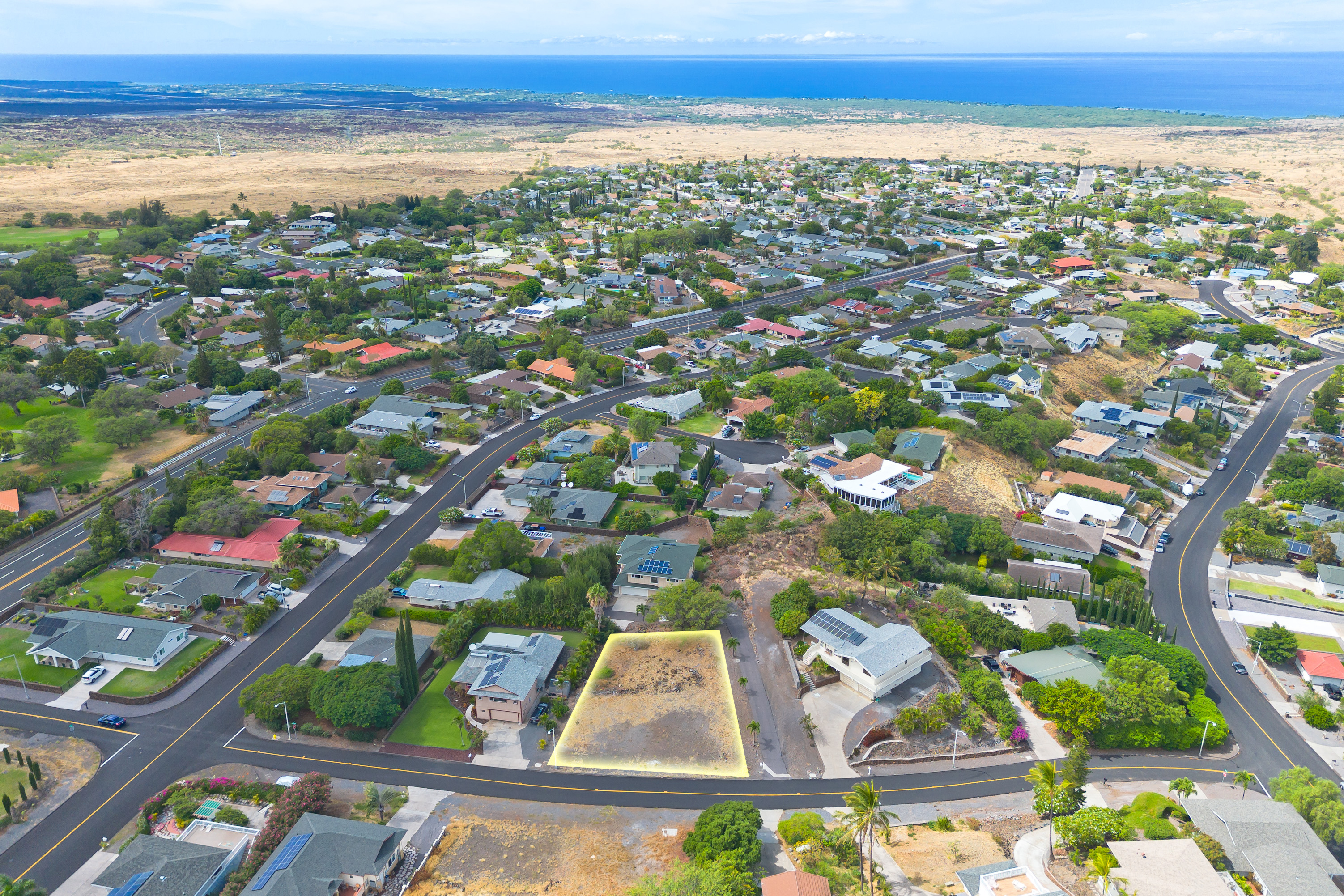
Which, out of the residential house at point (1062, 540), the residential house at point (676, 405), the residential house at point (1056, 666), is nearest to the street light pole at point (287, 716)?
the residential house at point (1056, 666)

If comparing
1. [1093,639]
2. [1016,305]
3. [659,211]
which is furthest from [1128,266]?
[1093,639]

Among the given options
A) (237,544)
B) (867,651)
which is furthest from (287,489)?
(867,651)

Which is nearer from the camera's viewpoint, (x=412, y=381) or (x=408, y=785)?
(x=408, y=785)

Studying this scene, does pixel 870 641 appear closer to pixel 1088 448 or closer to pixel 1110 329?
pixel 1088 448

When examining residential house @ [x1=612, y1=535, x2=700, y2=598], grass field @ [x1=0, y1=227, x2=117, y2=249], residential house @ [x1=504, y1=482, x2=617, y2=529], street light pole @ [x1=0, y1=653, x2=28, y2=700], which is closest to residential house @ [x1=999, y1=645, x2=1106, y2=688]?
residential house @ [x1=612, y1=535, x2=700, y2=598]

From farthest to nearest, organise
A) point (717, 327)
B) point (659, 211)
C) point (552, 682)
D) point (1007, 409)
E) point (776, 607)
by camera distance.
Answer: point (659, 211) < point (717, 327) < point (1007, 409) < point (776, 607) < point (552, 682)

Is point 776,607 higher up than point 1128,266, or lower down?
lower down

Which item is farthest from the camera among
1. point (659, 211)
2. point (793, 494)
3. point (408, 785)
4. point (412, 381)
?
point (659, 211)

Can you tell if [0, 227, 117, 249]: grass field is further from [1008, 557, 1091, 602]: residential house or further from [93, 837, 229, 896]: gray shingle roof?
[1008, 557, 1091, 602]: residential house

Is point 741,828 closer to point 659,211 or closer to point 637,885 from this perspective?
point 637,885
